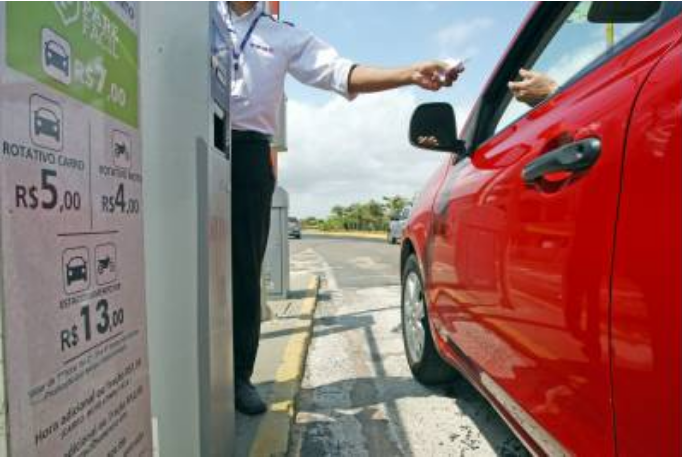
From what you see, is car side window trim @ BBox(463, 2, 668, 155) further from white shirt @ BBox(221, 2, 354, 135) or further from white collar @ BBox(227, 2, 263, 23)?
white collar @ BBox(227, 2, 263, 23)

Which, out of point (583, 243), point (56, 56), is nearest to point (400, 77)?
point (583, 243)

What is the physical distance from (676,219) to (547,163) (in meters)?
0.50

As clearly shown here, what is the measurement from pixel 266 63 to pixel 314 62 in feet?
0.65

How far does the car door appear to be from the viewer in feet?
4.23

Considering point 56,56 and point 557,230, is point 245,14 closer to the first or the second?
point 56,56

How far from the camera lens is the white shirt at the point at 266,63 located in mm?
2658

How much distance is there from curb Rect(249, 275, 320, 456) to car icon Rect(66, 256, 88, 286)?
1352mm

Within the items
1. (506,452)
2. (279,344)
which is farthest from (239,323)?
(279,344)

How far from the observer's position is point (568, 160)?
1438 millimetres

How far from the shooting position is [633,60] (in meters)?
1.41

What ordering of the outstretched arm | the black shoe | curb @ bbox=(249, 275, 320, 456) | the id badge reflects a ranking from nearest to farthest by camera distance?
the outstretched arm
curb @ bbox=(249, 275, 320, 456)
the id badge
the black shoe

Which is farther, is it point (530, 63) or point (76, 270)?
point (530, 63)

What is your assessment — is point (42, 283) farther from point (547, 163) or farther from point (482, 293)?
point (482, 293)

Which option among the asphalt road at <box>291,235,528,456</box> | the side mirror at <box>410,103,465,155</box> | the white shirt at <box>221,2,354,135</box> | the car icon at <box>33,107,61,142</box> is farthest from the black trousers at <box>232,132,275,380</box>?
the car icon at <box>33,107,61,142</box>
